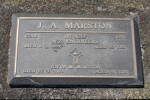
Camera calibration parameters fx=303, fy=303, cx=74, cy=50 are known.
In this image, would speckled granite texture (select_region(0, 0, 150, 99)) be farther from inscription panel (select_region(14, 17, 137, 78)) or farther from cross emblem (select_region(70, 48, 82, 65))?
cross emblem (select_region(70, 48, 82, 65))

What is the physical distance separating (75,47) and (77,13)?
587 millimetres

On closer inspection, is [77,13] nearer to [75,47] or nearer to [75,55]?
[75,47]

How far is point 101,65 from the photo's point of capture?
4.09 meters

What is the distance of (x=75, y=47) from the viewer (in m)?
4.19

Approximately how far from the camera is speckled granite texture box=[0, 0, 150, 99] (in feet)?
13.3

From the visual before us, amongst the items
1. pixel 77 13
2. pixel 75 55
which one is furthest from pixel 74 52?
pixel 77 13

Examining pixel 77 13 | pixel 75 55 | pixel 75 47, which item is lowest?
pixel 75 55

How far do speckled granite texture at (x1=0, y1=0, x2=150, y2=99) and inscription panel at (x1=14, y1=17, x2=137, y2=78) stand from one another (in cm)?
20

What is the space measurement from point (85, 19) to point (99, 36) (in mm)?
335

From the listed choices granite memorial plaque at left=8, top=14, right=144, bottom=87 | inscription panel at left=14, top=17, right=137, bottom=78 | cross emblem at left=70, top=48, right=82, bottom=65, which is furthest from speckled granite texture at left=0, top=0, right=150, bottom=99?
cross emblem at left=70, top=48, right=82, bottom=65

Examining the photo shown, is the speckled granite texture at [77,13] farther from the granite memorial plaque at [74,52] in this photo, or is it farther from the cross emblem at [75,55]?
the cross emblem at [75,55]

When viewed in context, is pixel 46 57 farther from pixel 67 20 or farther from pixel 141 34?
pixel 141 34

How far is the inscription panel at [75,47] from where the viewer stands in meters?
4.06

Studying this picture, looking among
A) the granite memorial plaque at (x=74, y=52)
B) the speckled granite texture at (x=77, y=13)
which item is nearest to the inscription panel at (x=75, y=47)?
the granite memorial plaque at (x=74, y=52)
